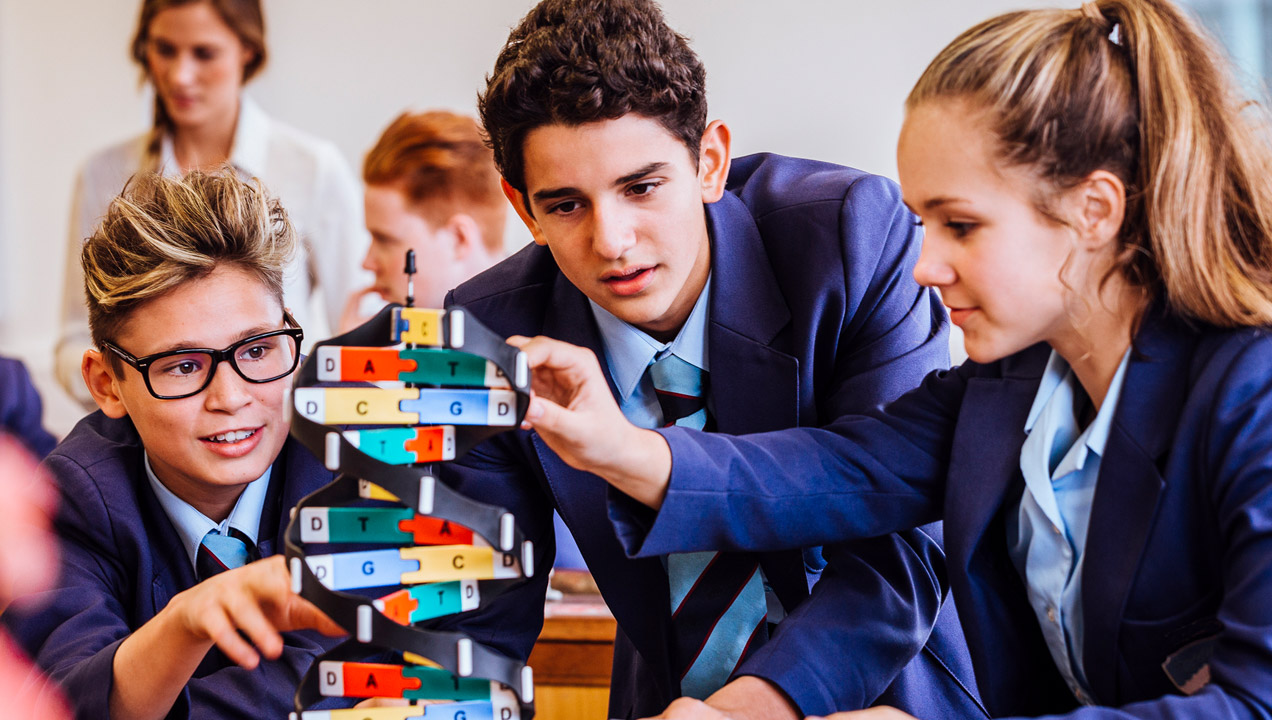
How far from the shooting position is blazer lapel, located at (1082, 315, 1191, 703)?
103 cm

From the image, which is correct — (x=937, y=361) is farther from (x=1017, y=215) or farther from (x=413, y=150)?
(x=413, y=150)

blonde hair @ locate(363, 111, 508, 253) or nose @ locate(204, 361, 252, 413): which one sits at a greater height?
blonde hair @ locate(363, 111, 508, 253)

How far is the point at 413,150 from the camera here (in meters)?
3.16

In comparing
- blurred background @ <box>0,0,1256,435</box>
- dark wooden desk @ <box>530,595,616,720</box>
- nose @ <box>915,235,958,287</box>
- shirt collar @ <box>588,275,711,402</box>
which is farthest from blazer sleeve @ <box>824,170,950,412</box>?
blurred background @ <box>0,0,1256,435</box>

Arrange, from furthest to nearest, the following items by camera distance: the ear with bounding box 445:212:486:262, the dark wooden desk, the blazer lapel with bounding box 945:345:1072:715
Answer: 1. the ear with bounding box 445:212:486:262
2. the dark wooden desk
3. the blazer lapel with bounding box 945:345:1072:715

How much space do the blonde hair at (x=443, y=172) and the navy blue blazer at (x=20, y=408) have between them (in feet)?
3.29

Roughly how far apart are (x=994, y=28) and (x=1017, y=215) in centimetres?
20

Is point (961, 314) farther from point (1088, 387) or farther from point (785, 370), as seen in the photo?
point (785, 370)

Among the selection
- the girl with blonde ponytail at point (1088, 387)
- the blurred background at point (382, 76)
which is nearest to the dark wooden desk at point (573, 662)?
the girl with blonde ponytail at point (1088, 387)

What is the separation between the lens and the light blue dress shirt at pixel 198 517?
1542 mm

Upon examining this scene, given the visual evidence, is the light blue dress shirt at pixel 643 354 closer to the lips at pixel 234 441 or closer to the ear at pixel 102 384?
the lips at pixel 234 441

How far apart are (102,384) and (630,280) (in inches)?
31.1

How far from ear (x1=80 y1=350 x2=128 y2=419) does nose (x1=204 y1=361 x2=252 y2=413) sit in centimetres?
20

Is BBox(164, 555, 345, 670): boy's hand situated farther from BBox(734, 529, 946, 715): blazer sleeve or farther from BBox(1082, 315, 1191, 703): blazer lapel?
BBox(1082, 315, 1191, 703): blazer lapel
